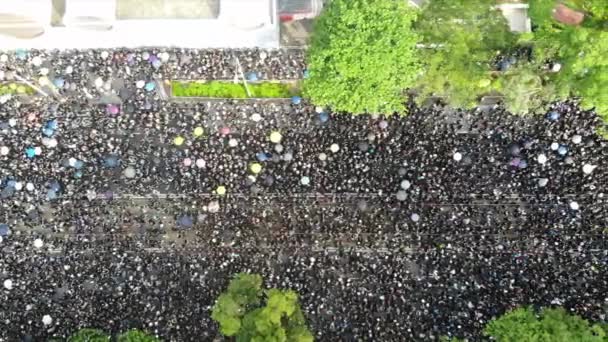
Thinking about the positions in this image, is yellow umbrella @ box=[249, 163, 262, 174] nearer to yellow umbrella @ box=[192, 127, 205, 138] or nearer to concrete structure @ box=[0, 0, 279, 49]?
yellow umbrella @ box=[192, 127, 205, 138]

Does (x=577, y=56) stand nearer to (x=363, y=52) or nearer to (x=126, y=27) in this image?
(x=363, y=52)

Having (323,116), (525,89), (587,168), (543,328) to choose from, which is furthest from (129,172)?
(587,168)

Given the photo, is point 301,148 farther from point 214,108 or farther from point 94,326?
point 94,326

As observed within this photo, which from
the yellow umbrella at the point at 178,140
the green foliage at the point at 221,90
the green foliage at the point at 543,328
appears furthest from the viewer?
the green foliage at the point at 221,90

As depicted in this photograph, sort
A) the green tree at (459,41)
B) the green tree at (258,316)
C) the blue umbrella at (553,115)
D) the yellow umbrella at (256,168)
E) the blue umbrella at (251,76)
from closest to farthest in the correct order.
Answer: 1. the green tree at (258,316)
2. the green tree at (459,41)
3. the blue umbrella at (553,115)
4. the yellow umbrella at (256,168)
5. the blue umbrella at (251,76)

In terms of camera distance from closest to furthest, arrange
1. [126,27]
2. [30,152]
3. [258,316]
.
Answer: [258,316], [126,27], [30,152]

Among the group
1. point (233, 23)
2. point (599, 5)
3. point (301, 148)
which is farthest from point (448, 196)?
point (233, 23)

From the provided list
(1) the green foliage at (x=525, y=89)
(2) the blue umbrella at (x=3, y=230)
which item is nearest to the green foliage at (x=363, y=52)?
(1) the green foliage at (x=525, y=89)

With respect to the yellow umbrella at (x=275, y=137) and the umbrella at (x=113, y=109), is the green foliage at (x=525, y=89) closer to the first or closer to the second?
the yellow umbrella at (x=275, y=137)
